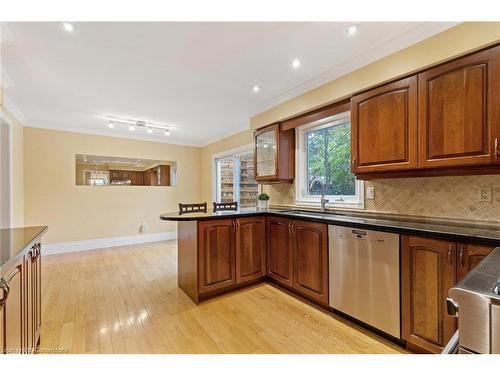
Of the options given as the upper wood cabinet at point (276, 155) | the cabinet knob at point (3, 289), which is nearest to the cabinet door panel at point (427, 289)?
the upper wood cabinet at point (276, 155)

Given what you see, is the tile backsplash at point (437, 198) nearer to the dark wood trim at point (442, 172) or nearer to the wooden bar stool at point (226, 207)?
the dark wood trim at point (442, 172)

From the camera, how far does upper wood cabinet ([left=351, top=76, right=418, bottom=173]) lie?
1.91 m

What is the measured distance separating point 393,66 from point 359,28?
1.52ft

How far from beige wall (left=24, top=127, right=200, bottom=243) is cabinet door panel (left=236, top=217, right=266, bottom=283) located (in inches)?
141

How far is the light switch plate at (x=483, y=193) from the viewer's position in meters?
1.76

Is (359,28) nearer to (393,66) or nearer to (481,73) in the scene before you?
(393,66)

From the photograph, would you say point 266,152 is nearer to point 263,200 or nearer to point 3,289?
point 263,200

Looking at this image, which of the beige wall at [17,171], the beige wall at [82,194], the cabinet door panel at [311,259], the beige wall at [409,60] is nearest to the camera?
the beige wall at [409,60]

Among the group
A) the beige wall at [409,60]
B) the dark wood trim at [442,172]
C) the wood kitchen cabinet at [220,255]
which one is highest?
the beige wall at [409,60]

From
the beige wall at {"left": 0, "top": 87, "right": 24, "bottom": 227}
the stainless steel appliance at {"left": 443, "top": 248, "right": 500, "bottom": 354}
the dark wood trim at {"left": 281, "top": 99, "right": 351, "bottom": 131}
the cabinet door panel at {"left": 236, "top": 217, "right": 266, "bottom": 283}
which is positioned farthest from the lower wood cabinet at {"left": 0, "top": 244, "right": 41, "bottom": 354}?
the beige wall at {"left": 0, "top": 87, "right": 24, "bottom": 227}

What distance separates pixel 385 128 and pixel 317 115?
95cm

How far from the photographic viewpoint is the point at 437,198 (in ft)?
6.59

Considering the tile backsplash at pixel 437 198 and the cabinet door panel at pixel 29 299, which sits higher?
the tile backsplash at pixel 437 198
